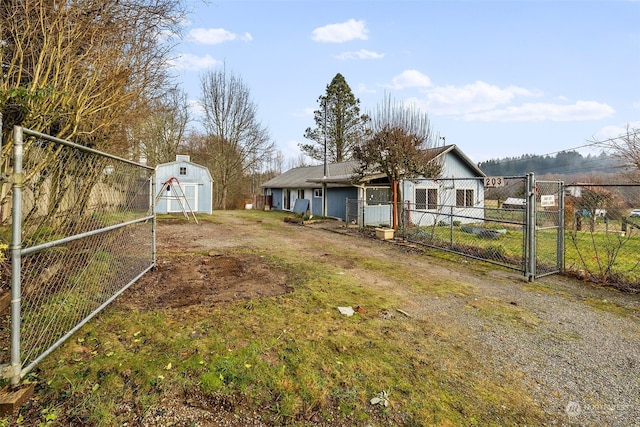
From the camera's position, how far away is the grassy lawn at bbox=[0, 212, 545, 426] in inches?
81.7

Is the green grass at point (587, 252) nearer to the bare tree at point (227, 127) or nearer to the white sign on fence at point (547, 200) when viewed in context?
the white sign on fence at point (547, 200)

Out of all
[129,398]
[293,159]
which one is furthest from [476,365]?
[293,159]

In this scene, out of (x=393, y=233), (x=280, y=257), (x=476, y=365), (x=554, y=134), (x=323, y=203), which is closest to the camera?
(x=476, y=365)

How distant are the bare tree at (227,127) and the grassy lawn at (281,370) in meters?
22.9

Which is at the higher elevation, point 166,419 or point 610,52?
point 610,52

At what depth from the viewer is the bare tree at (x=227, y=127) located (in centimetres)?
2478

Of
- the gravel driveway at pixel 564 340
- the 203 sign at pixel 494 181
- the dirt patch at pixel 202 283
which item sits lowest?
the gravel driveway at pixel 564 340

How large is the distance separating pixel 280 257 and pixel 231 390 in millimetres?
4896

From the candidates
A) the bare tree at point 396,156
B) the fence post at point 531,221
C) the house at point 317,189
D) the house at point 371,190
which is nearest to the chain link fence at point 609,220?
the fence post at point 531,221

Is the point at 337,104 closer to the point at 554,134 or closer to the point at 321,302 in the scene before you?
the point at 554,134

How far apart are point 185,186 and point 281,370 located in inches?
705

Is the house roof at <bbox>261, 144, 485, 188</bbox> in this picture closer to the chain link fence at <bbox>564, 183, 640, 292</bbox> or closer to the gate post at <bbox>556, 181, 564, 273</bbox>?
the chain link fence at <bbox>564, 183, 640, 292</bbox>

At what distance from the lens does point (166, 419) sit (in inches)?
77.3

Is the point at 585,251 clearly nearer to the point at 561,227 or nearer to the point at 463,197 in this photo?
the point at 561,227
